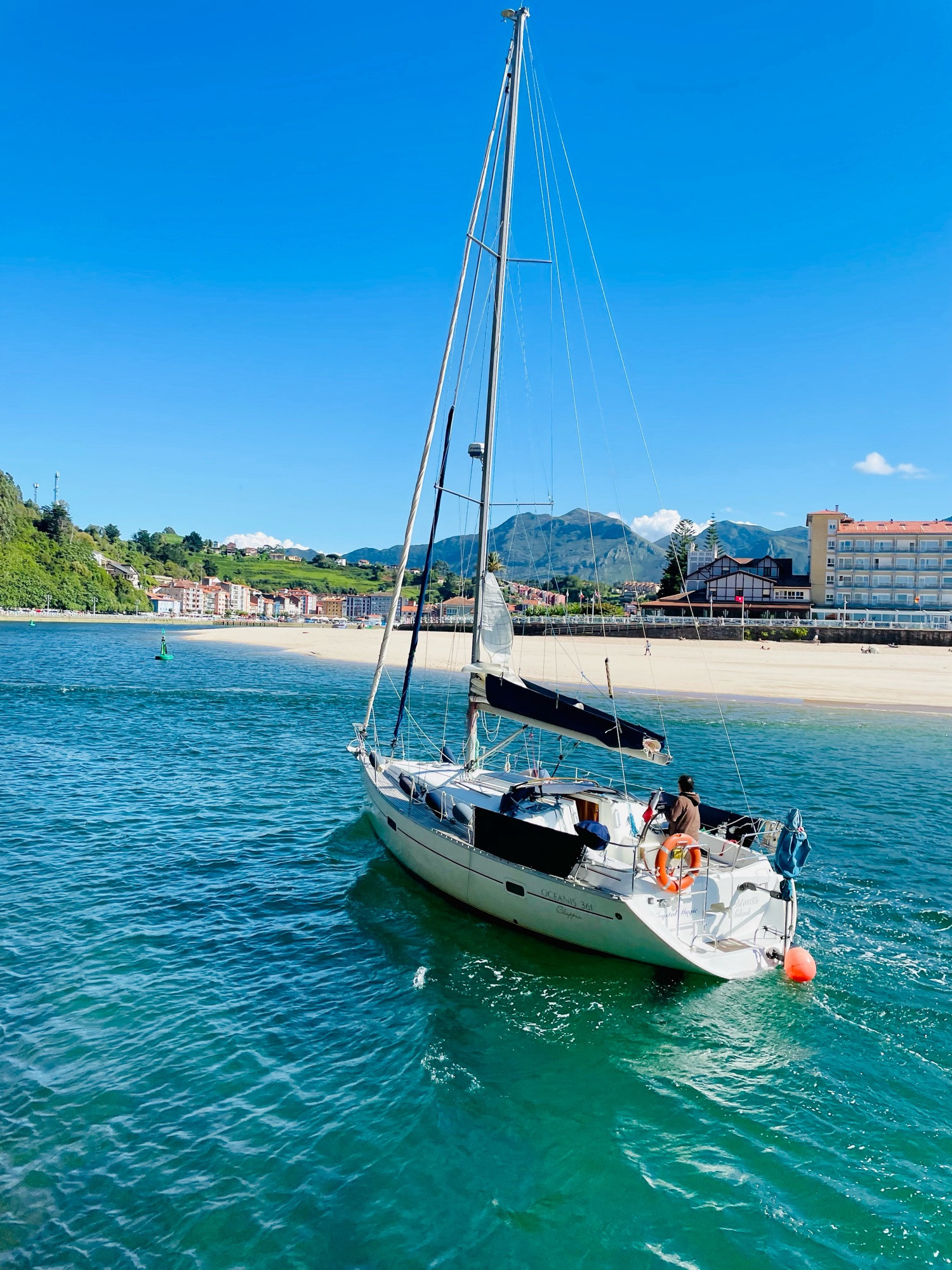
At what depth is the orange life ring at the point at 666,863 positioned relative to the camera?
11500 millimetres

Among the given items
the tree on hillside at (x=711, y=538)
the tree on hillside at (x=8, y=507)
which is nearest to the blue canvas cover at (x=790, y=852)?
the tree on hillside at (x=711, y=538)

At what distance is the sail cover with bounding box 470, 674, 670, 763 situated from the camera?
13.4m

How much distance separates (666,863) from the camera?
11.7 m

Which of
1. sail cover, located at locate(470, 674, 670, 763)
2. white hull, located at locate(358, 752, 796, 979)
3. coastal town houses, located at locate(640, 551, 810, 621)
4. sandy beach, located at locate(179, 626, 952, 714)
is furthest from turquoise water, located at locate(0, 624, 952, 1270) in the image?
coastal town houses, located at locate(640, 551, 810, 621)

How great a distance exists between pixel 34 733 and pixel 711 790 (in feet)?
93.0

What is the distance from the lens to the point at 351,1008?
11117mm

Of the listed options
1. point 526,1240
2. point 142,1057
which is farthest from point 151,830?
point 526,1240

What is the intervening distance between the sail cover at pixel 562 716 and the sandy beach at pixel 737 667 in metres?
22.2

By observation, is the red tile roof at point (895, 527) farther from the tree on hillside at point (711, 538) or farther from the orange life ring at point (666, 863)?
the orange life ring at point (666, 863)

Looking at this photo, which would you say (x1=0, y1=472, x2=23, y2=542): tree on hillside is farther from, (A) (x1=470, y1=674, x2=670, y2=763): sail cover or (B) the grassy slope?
(A) (x1=470, y1=674, x2=670, y2=763): sail cover

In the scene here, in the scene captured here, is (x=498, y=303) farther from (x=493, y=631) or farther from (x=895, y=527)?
(x=895, y=527)

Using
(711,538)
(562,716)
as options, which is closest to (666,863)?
(562,716)

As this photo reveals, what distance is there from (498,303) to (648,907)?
1273 centimetres

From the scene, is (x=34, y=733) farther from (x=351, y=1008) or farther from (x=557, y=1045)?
(x=557, y=1045)
